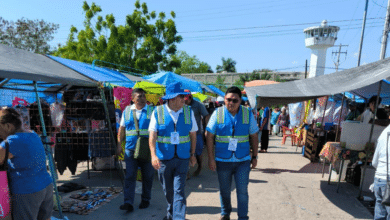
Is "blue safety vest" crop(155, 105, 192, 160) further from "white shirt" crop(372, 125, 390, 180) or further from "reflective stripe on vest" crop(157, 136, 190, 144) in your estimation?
"white shirt" crop(372, 125, 390, 180)

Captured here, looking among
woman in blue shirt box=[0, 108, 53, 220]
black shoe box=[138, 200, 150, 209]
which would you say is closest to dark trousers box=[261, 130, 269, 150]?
black shoe box=[138, 200, 150, 209]

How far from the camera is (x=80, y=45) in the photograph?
17391 millimetres

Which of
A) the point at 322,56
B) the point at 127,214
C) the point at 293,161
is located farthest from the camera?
the point at 322,56

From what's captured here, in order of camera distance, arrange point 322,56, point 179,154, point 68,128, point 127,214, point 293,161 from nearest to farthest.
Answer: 1. point 179,154
2. point 127,214
3. point 68,128
4. point 293,161
5. point 322,56

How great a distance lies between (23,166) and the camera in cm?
257

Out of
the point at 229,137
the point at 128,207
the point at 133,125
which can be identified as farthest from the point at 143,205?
the point at 229,137

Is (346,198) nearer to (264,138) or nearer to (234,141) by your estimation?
(234,141)

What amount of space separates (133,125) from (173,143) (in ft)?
3.51

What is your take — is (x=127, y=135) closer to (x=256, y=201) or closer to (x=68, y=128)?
(x=68, y=128)

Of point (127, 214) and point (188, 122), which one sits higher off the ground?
point (188, 122)

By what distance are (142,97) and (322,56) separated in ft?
157

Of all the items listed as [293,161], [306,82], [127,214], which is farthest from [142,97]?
[293,161]

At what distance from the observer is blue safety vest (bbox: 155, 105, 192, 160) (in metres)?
3.43

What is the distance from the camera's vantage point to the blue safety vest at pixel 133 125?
4.16 m
